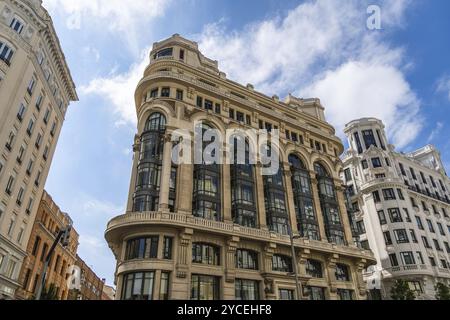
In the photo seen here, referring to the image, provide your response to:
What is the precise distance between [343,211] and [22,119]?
4069cm

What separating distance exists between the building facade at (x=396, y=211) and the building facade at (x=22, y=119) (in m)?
44.4

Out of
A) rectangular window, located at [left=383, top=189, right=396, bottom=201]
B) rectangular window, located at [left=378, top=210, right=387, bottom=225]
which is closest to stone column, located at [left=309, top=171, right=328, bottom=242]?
rectangular window, located at [left=378, top=210, right=387, bottom=225]

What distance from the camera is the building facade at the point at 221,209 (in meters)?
28.7

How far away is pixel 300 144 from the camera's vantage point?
46.3 metres

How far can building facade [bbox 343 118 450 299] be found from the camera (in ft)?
147

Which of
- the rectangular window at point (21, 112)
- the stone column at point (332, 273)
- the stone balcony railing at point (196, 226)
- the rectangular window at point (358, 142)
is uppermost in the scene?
the rectangular window at point (358, 142)

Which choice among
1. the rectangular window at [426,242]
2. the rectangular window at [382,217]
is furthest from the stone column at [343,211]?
the rectangular window at [426,242]

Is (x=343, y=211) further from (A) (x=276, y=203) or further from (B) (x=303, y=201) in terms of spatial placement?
(A) (x=276, y=203)

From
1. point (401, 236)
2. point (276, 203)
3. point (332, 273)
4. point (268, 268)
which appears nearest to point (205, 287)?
point (268, 268)

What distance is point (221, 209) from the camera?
3384cm

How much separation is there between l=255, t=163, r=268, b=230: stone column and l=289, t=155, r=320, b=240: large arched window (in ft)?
18.2

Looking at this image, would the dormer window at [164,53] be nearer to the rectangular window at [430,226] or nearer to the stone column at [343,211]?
the stone column at [343,211]

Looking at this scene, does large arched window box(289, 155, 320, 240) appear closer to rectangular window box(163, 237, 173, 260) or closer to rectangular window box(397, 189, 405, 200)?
rectangular window box(163, 237, 173, 260)
